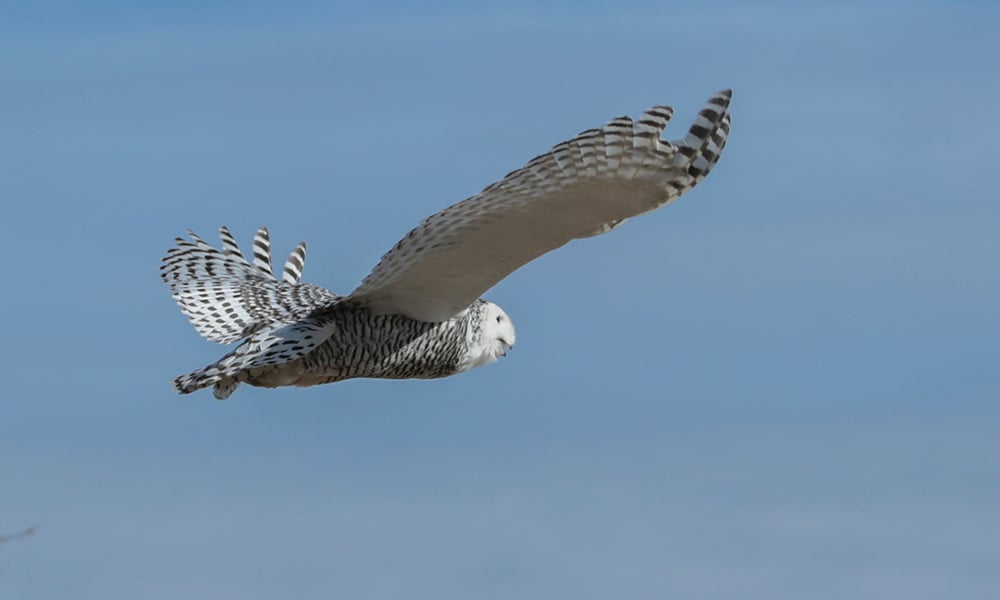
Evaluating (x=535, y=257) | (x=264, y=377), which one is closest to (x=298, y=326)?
(x=264, y=377)

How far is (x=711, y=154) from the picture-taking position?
11.9 metres

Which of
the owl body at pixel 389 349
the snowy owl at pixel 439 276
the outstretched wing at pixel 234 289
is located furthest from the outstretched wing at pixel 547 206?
the outstretched wing at pixel 234 289

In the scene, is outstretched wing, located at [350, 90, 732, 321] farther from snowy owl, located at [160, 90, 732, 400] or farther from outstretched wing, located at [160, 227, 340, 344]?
outstretched wing, located at [160, 227, 340, 344]

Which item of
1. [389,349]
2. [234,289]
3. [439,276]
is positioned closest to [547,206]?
[439,276]

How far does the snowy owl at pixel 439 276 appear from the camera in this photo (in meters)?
11.9

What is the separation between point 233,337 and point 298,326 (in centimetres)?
73

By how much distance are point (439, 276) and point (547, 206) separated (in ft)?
6.12

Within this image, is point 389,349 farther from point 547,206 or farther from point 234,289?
point 547,206

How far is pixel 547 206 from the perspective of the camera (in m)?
12.5

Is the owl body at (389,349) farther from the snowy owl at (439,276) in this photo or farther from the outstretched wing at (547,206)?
the outstretched wing at (547,206)

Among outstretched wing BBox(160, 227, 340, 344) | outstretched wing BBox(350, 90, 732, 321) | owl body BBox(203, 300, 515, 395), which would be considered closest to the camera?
outstretched wing BBox(350, 90, 732, 321)

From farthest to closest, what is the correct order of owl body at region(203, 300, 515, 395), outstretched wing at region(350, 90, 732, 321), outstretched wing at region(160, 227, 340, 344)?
1. outstretched wing at region(160, 227, 340, 344)
2. owl body at region(203, 300, 515, 395)
3. outstretched wing at region(350, 90, 732, 321)

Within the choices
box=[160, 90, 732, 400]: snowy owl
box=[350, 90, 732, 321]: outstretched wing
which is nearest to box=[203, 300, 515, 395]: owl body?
box=[160, 90, 732, 400]: snowy owl

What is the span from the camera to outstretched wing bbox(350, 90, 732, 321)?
1179cm
